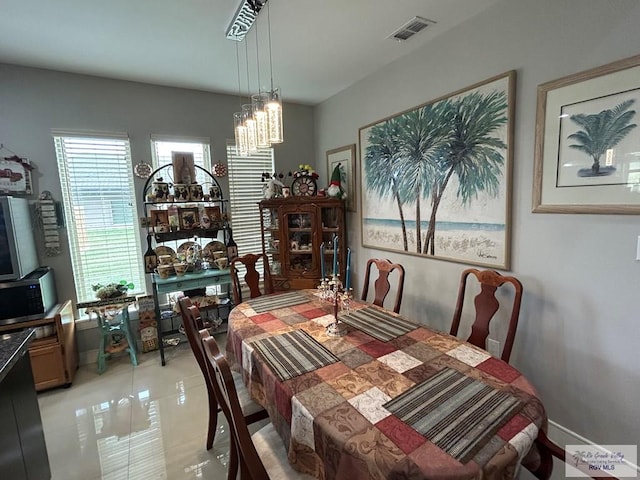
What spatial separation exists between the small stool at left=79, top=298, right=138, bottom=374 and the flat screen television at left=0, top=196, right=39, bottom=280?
0.63m

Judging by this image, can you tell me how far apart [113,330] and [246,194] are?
1.99 meters

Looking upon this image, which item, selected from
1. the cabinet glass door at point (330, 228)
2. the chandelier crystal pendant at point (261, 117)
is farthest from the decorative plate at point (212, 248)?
the chandelier crystal pendant at point (261, 117)

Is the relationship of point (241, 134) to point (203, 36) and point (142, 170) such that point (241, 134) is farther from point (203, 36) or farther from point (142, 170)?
point (142, 170)

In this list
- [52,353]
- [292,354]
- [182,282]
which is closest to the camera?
[292,354]

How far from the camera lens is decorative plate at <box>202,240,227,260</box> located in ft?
11.2

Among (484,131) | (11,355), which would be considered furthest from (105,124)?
(484,131)

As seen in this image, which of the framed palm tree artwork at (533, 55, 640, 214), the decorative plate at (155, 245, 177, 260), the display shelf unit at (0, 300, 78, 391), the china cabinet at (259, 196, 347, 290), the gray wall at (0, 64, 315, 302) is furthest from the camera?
the china cabinet at (259, 196, 347, 290)

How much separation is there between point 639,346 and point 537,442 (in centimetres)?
91

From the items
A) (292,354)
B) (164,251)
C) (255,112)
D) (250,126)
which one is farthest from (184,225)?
(292,354)

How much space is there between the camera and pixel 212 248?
11.4 ft

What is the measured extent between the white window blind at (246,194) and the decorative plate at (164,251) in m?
0.74

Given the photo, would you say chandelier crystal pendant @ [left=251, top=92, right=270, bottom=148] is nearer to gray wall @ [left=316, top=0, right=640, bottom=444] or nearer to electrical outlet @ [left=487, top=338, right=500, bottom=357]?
gray wall @ [left=316, top=0, right=640, bottom=444]

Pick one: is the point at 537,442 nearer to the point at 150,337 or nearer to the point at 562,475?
the point at 562,475

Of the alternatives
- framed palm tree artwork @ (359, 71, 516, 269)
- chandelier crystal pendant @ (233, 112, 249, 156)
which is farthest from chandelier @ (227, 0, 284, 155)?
framed palm tree artwork @ (359, 71, 516, 269)
